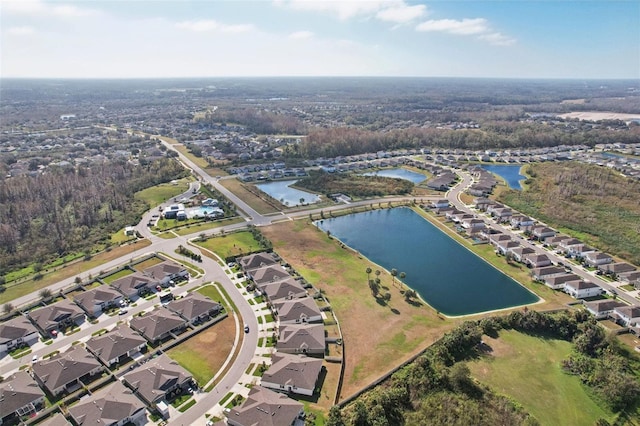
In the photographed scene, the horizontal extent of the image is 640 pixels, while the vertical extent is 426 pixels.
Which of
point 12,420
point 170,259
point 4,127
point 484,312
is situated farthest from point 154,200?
point 4,127

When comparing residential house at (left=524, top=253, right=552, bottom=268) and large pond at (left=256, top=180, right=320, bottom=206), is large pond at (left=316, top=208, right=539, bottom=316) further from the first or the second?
large pond at (left=256, top=180, right=320, bottom=206)

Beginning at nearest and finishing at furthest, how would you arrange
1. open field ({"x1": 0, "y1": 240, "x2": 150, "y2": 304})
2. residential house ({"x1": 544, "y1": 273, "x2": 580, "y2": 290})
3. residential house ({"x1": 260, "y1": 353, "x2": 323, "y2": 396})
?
residential house ({"x1": 260, "y1": 353, "x2": 323, "y2": 396}) < open field ({"x1": 0, "y1": 240, "x2": 150, "y2": 304}) < residential house ({"x1": 544, "y1": 273, "x2": 580, "y2": 290})

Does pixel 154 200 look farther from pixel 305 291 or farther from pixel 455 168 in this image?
pixel 455 168

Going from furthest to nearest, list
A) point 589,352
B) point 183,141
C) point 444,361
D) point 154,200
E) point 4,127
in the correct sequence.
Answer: point 4,127
point 183,141
point 154,200
point 589,352
point 444,361

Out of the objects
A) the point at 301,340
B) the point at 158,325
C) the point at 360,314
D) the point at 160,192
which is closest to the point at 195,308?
the point at 158,325

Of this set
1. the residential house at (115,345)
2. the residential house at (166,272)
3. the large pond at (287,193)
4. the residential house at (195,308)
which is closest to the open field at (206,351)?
the residential house at (195,308)

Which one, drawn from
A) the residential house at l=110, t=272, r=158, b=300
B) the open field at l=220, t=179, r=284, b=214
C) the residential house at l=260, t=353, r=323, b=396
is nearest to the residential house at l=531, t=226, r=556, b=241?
the open field at l=220, t=179, r=284, b=214
